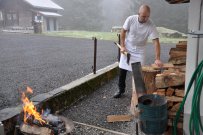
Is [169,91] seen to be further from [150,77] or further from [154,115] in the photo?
[150,77]

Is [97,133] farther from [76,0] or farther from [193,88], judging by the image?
[76,0]

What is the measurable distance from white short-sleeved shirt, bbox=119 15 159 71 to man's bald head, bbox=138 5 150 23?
96 millimetres

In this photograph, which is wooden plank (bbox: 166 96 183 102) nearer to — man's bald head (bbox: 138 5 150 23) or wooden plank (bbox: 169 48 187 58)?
wooden plank (bbox: 169 48 187 58)

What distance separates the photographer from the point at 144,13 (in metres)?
4.50

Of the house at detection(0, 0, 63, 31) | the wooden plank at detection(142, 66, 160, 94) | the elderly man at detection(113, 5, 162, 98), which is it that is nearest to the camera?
the wooden plank at detection(142, 66, 160, 94)

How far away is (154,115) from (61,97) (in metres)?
2.23

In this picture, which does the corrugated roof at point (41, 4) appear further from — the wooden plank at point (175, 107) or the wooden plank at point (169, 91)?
the wooden plank at point (175, 107)

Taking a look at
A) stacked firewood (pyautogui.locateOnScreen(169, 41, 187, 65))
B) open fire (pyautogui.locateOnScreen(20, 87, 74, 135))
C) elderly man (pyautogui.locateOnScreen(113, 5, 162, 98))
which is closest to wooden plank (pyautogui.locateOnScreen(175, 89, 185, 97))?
stacked firewood (pyautogui.locateOnScreen(169, 41, 187, 65))

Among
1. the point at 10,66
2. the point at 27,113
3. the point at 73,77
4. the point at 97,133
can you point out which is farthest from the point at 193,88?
the point at 10,66

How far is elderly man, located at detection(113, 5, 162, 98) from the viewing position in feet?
15.2

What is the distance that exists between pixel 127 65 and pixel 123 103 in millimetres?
791

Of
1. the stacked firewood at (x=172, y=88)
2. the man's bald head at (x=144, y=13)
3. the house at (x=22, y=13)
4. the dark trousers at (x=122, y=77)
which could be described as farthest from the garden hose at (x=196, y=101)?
the house at (x=22, y=13)

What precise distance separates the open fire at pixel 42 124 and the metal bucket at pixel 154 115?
1.05 meters

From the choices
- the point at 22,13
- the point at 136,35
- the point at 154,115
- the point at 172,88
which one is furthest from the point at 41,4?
the point at 154,115
